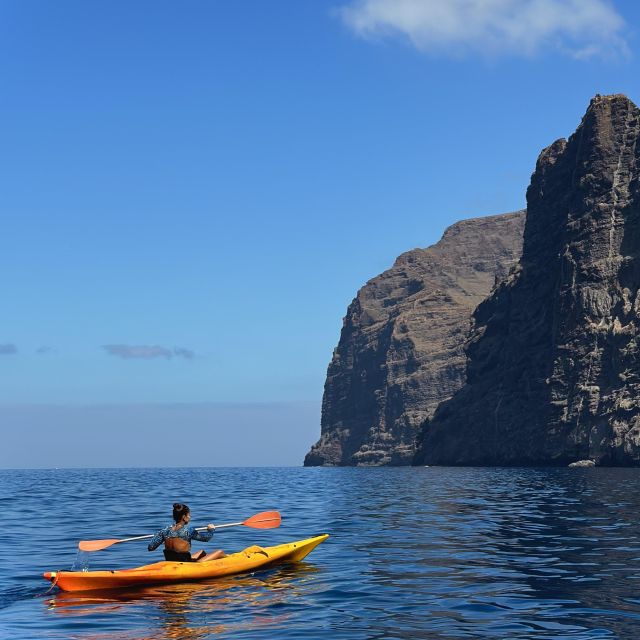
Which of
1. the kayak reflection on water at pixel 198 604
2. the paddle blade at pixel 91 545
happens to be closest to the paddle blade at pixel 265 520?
the kayak reflection on water at pixel 198 604

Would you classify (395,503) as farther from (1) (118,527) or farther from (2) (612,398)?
(2) (612,398)

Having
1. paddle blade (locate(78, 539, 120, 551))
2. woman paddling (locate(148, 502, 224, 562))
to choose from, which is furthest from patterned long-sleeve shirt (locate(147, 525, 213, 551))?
paddle blade (locate(78, 539, 120, 551))

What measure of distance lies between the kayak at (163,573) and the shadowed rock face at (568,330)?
96.1m

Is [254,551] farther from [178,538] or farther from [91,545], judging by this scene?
[91,545]

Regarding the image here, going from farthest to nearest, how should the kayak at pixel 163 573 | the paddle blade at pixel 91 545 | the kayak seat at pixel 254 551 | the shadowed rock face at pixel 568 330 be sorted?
the shadowed rock face at pixel 568 330 < the kayak seat at pixel 254 551 < the paddle blade at pixel 91 545 < the kayak at pixel 163 573

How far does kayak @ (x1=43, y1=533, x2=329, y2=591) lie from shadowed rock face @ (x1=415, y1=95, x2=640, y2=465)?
9610 cm

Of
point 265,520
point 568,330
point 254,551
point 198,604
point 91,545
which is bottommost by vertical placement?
point 198,604

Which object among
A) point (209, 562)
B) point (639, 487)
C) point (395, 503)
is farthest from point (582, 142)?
point (209, 562)

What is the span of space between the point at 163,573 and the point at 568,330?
366ft

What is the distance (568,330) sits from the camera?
124312 millimetres

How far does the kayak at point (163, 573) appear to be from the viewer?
1894 centimetres

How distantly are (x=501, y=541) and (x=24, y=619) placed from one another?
14.6m

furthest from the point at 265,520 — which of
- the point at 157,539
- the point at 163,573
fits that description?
the point at 163,573

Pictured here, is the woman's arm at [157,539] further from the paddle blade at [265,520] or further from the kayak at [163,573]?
the paddle blade at [265,520]
